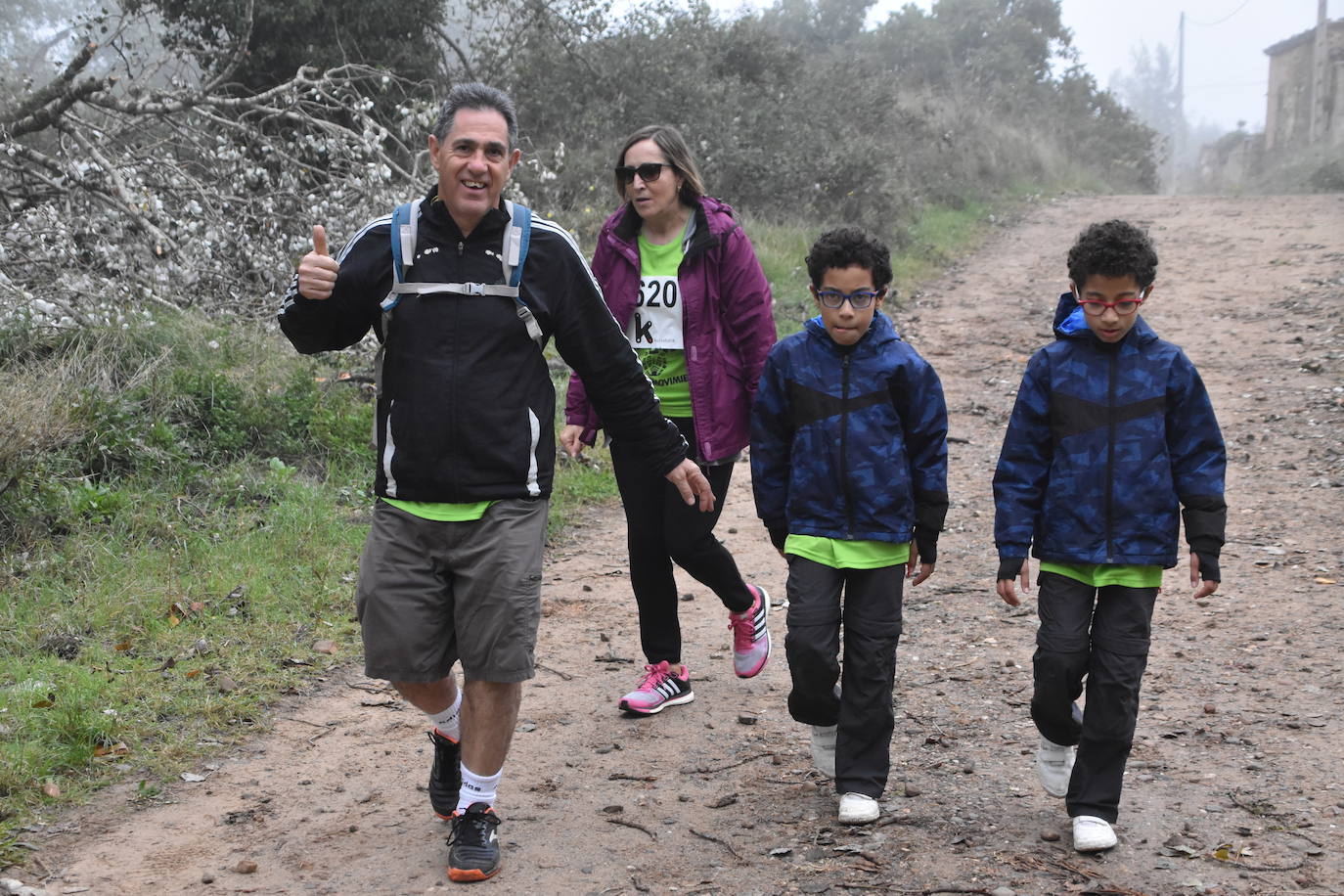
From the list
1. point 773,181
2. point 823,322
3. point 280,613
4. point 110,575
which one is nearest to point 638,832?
point 823,322

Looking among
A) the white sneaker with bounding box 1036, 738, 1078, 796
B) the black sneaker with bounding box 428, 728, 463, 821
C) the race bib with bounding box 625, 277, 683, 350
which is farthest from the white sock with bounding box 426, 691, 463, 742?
the white sneaker with bounding box 1036, 738, 1078, 796

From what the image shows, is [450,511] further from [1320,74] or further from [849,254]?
[1320,74]

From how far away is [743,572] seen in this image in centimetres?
666

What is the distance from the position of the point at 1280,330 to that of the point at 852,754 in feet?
31.8

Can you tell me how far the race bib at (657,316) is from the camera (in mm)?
4457

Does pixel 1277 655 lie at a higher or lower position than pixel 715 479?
lower

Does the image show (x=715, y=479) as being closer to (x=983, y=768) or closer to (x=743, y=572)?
(x=983, y=768)

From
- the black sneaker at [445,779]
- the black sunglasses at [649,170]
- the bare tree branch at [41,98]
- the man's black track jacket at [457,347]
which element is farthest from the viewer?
the bare tree branch at [41,98]

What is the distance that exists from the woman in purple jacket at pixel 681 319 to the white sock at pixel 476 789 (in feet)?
4.19

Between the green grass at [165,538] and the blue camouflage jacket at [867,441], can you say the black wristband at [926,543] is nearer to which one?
the blue camouflage jacket at [867,441]

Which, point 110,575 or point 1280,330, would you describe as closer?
point 110,575

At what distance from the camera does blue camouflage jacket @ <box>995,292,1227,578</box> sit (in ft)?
11.3

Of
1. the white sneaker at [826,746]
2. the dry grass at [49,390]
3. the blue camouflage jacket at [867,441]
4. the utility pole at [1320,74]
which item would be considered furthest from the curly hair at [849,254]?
the utility pole at [1320,74]

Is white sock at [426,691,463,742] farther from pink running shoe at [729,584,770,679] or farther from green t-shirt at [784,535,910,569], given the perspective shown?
pink running shoe at [729,584,770,679]
